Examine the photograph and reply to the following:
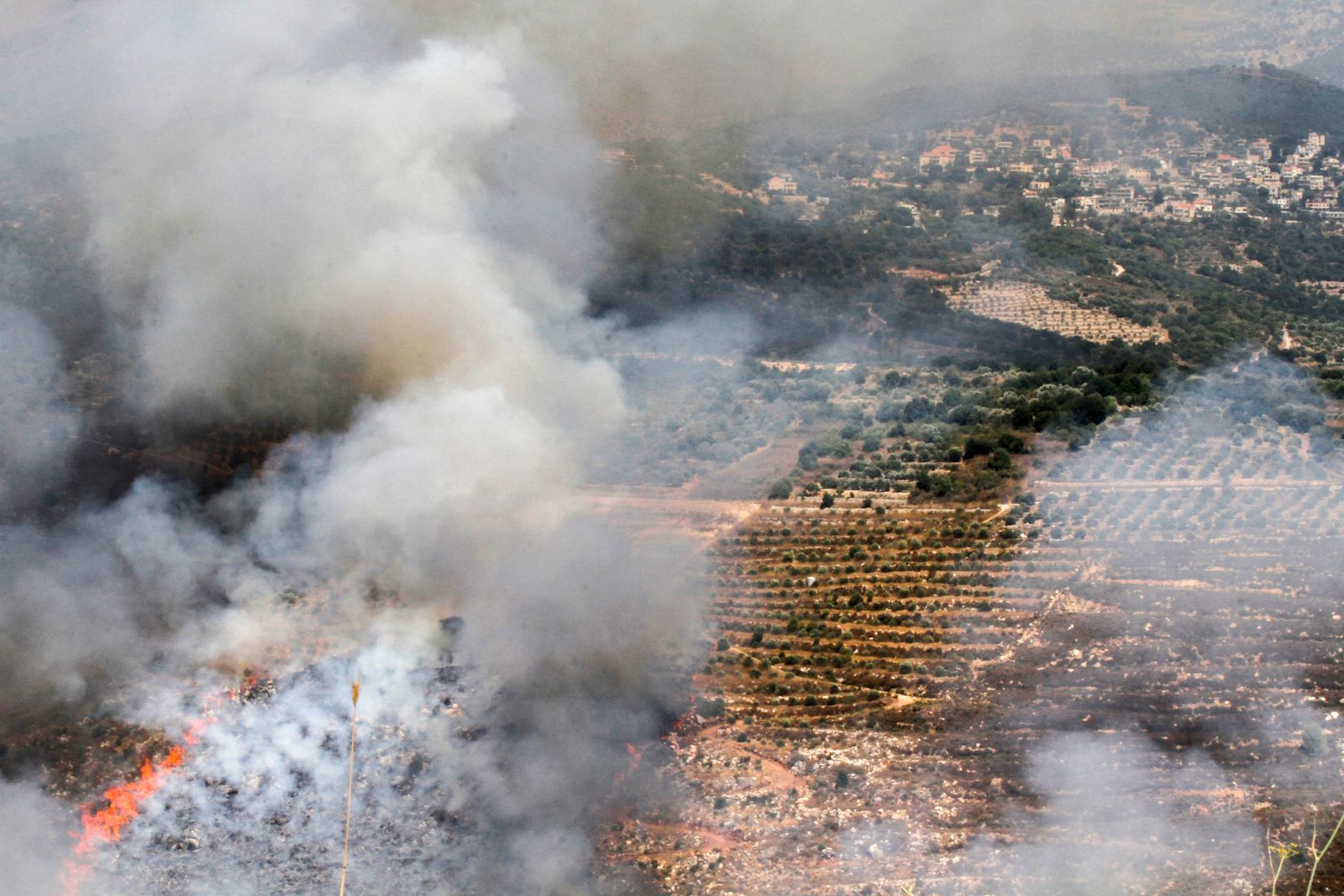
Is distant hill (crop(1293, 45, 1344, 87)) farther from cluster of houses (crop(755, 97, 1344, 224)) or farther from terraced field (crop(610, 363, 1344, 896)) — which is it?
terraced field (crop(610, 363, 1344, 896))

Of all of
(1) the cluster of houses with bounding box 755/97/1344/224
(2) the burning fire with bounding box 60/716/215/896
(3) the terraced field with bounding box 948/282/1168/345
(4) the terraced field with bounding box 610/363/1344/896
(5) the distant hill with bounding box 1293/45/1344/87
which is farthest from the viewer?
(5) the distant hill with bounding box 1293/45/1344/87

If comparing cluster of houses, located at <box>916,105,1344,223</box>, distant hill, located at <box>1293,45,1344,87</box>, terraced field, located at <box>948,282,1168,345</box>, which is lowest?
terraced field, located at <box>948,282,1168,345</box>

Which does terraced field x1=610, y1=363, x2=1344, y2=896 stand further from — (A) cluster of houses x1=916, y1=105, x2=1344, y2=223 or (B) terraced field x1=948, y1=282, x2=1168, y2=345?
(A) cluster of houses x1=916, y1=105, x2=1344, y2=223

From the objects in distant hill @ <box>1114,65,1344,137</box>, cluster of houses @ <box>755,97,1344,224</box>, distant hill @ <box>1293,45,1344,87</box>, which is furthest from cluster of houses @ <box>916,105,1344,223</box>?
distant hill @ <box>1293,45,1344,87</box>

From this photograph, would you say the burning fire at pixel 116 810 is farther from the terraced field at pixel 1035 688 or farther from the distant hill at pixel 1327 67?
the distant hill at pixel 1327 67

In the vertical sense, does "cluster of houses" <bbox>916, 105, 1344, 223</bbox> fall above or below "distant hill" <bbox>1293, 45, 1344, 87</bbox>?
below

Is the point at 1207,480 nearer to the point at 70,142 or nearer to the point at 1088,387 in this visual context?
the point at 1088,387

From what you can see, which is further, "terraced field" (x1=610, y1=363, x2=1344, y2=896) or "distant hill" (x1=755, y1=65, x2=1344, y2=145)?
"distant hill" (x1=755, y1=65, x2=1344, y2=145)

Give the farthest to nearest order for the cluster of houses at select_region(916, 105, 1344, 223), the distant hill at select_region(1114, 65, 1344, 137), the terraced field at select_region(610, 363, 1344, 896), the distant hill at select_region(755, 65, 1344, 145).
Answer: the distant hill at select_region(1114, 65, 1344, 137) → the distant hill at select_region(755, 65, 1344, 145) → the cluster of houses at select_region(916, 105, 1344, 223) → the terraced field at select_region(610, 363, 1344, 896)

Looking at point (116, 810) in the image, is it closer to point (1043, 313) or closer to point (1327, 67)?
point (1043, 313)

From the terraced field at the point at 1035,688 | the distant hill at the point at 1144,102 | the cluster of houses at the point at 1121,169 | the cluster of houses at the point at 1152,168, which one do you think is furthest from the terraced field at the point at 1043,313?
the distant hill at the point at 1144,102
